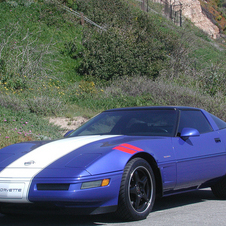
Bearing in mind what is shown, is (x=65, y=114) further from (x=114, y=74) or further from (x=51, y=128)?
(x=114, y=74)

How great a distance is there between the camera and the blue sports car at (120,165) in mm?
3547

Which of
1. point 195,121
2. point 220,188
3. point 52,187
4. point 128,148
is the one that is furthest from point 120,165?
point 220,188

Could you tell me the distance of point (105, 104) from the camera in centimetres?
1563

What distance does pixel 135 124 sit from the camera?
16.5 ft

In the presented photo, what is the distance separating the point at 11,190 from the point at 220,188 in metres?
3.21

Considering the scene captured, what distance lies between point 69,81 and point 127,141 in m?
16.6

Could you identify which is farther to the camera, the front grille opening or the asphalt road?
the asphalt road

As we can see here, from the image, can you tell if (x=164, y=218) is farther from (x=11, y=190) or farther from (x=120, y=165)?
(x=11, y=190)

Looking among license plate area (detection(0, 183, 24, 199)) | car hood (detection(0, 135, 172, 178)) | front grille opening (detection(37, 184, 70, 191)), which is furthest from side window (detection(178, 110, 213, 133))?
license plate area (detection(0, 183, 24, 199))

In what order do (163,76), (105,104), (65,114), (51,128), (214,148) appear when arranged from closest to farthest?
1. (214,148)
2. (51,128)
3. (65,114)
4. (105,104)
5. (163,76)

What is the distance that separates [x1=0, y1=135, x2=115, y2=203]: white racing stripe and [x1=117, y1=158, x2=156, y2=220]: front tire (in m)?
0.73

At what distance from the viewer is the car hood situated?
3662 millimetres

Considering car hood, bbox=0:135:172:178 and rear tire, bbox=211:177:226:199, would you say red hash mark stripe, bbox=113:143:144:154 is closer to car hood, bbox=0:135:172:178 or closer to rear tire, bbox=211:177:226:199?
car hood, bbox=0:135:172:178

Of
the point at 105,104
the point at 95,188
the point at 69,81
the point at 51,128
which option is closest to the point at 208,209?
the point at 95,188
